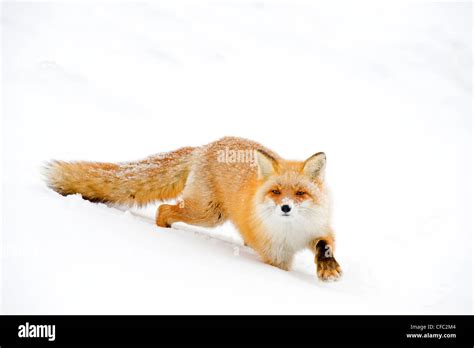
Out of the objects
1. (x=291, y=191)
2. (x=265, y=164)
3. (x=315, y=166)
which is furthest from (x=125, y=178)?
(x=315, y=166)

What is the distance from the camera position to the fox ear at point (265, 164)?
4887 millimetres

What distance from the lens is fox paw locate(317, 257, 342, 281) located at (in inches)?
178

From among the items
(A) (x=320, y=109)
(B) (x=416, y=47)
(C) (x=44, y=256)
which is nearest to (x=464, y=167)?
(A) (x=320, y=109)

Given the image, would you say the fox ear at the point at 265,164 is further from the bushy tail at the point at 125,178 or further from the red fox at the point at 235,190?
the bushy tail at the point at 125,178

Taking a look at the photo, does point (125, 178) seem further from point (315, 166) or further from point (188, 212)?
point (315, 166)

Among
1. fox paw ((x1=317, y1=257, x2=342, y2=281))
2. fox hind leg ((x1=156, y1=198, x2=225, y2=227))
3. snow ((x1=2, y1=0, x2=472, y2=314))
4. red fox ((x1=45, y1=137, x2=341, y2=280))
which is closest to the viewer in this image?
snow ((x1=2, y1=0, x2=472, y2=314))

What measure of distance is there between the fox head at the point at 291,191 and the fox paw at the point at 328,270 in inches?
15.9

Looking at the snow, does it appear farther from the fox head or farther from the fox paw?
the fox head

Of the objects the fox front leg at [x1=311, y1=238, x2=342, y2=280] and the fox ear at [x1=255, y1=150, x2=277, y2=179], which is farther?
the fox ear at [x1=255, y1=150, x2=277, y2=179]

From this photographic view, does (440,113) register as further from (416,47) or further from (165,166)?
(165,166)

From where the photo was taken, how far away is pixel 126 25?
46.6 ft

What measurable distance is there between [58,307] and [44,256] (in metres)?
0.65

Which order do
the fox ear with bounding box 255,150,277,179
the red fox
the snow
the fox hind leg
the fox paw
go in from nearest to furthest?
the snow < the fox paw < the red fox < the fox ear with bounding box 255,150,277,179 < the fox hind leg

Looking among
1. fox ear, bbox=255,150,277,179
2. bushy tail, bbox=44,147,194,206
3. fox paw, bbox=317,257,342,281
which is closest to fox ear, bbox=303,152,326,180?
fox ear, bbox=255,150,277,179
